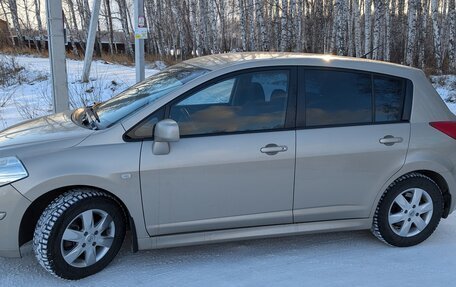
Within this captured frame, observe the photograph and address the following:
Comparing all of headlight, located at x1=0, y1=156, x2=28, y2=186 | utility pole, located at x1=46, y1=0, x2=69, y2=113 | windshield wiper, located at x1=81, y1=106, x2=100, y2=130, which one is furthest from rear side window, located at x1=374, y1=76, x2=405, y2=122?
utility pole, located at x1=46, y1=0, x2=69, y2=113

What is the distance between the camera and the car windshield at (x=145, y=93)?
3596mm

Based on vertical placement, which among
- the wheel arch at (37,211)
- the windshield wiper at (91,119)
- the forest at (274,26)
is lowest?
the wheel arch at (37,211)

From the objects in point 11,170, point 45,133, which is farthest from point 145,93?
point 11,170

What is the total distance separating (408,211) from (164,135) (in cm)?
232

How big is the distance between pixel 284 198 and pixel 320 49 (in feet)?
99.2

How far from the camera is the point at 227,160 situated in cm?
347

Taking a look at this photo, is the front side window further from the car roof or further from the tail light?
the tail light

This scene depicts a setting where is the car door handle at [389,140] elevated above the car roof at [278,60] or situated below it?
below

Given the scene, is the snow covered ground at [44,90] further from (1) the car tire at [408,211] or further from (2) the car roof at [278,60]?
(1) the car tire at [408,211]

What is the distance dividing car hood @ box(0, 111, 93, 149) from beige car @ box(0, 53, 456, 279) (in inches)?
0.8

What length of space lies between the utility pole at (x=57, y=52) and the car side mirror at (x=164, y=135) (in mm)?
4063

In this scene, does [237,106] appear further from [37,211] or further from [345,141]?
[37,211]

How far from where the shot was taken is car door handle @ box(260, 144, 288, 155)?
354 cm

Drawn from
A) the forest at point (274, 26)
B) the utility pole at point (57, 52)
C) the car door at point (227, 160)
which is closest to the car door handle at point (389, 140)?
the car door at point (227, 160)
